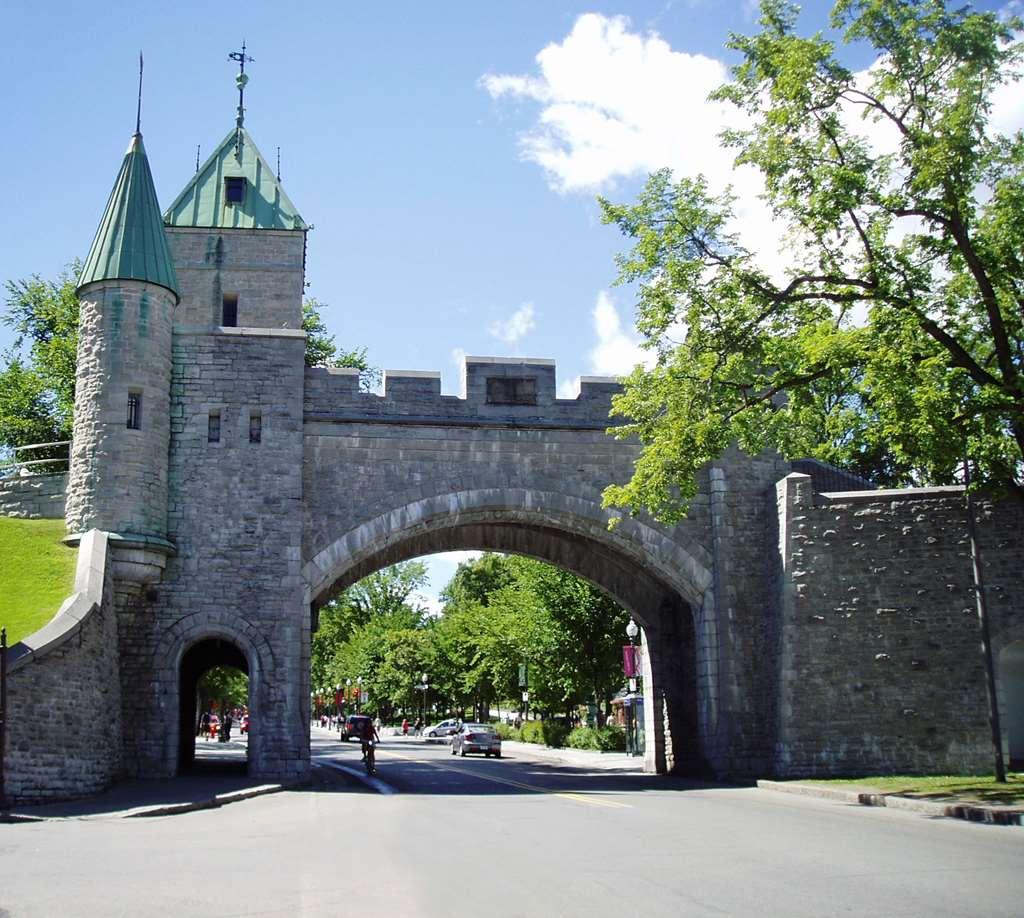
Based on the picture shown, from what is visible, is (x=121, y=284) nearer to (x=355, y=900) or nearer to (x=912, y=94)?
(x=912, y=94)

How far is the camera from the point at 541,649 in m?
38.8

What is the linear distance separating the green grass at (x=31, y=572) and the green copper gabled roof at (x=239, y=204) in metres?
13.6

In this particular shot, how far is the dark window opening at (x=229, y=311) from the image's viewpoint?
1229 inches

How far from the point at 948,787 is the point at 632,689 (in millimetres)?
15028

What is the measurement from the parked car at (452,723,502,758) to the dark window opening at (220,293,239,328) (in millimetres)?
17311

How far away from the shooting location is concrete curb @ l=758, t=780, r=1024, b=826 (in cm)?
1231

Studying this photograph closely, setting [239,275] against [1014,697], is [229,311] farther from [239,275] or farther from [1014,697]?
[1014,697]

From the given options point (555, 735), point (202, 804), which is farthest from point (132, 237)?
point (555, 735)

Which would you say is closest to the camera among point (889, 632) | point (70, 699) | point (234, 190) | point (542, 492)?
point (70, 699)

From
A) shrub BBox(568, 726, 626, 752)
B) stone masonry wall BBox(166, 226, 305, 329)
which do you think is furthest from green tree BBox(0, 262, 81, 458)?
shrub BBox(568, 726, 626, 752)

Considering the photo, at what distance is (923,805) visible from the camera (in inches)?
541

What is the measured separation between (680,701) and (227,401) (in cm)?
1176

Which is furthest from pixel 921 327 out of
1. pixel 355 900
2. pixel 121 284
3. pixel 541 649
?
pixel 541 649

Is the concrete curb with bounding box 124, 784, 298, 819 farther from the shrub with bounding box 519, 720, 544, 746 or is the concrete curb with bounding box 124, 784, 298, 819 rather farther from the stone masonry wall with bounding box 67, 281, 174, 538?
the shrub with bounding box 519, 720, 544, 746
